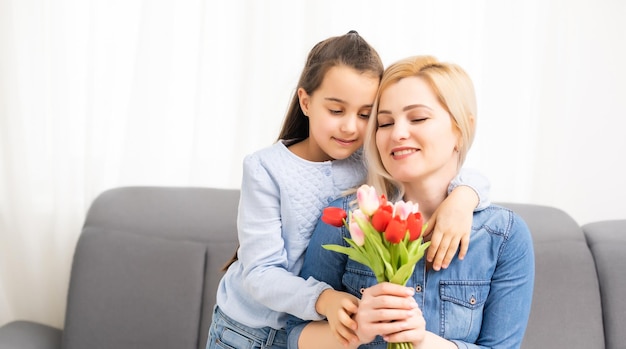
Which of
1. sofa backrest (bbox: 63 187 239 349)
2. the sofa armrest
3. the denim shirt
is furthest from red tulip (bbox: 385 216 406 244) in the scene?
the sofa armrest

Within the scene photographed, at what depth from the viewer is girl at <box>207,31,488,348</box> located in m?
1.53

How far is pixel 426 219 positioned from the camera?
5.23 feet

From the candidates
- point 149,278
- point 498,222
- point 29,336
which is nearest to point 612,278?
point 498,222

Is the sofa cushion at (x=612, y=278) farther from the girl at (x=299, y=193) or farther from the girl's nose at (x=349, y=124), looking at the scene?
the girl's nose at (x=349, y=124)

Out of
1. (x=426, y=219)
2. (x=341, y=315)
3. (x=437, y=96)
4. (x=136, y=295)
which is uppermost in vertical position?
(x=437, y=96)

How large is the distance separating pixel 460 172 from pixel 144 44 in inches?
56.9

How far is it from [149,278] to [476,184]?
1250 mm

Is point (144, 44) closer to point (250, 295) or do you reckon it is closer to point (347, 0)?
point (347, 0)

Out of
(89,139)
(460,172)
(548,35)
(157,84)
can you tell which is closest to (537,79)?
(548,35)

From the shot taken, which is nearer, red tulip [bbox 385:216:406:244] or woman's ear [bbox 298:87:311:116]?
red tulip [bbox 385:216:406:244]

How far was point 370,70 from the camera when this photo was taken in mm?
1573

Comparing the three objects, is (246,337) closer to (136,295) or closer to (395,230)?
(395,230)

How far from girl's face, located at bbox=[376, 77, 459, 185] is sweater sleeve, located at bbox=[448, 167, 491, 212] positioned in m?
0.09

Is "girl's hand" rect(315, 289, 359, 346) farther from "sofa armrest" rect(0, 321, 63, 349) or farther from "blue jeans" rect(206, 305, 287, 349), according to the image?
"sofa armrest" rect(0, 321, 63, 349)
